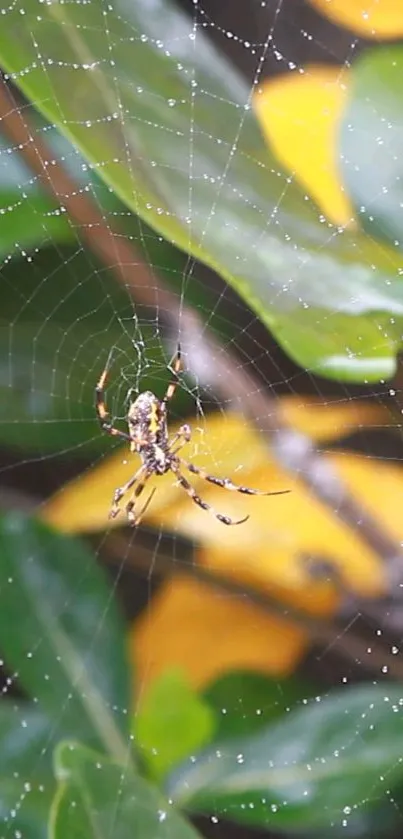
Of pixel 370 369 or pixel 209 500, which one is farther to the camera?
pixel 209 500

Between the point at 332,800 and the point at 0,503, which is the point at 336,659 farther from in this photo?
the point at 0,503

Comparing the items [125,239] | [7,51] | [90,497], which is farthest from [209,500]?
[7,51]

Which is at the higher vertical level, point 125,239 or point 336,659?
point 125,239

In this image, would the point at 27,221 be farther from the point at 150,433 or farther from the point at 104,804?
the point at 104,804

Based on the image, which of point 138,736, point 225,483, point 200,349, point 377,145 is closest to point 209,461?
point 225,483

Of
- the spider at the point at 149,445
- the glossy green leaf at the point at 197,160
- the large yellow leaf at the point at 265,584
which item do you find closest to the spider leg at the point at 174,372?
the spider at the point at 149,445

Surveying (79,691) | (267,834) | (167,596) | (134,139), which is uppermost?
(134,139)

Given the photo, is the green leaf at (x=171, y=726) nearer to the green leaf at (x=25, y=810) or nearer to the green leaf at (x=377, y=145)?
the green leaf at (x=25, y=810)
